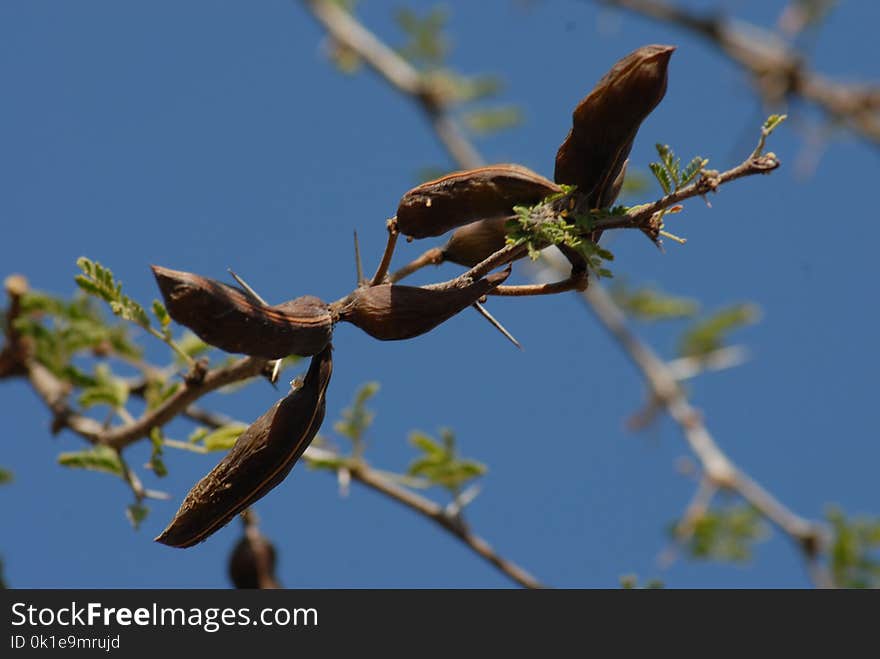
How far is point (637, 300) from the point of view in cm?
620

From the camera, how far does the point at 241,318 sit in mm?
2049

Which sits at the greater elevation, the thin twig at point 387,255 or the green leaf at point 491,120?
the green leaf at point 491,120

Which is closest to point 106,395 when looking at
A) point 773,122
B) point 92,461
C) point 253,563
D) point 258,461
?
point 92,461

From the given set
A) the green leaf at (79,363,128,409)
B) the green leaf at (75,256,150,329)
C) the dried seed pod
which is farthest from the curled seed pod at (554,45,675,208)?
the dried seed pod

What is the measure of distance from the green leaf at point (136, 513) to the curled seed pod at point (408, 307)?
1.53 meters

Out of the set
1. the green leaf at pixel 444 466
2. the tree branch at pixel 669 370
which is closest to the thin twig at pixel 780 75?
the tree branch at pixel 669 370

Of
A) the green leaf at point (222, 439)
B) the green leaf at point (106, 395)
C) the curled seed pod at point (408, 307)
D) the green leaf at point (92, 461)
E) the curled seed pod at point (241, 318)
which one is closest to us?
the curled seed pod at point (241, 318)

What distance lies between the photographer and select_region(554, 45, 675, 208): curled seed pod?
2.21 m

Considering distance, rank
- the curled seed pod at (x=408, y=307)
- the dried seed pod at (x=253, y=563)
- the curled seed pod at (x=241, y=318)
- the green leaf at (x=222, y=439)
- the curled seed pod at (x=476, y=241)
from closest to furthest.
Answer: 1. the curled seed pod at (x=241, y=318)
2. the curled seed pod at (x=408, y=307)
3. the curled seed pod at (x=476, y=241)
4. the green leaf at (x=222, y=439)
5. the dried seed pod at (x=253, y=563)

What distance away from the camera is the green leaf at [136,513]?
3404 millimetres

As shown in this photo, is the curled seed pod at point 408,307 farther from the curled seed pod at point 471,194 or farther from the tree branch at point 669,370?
the tree branch at point 669,370

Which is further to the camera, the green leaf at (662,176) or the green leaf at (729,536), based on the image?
the green leaf at (729,536)

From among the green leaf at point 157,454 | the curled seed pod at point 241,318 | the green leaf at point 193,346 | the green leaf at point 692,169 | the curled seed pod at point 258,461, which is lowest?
the curled seed pod at point 258,461
